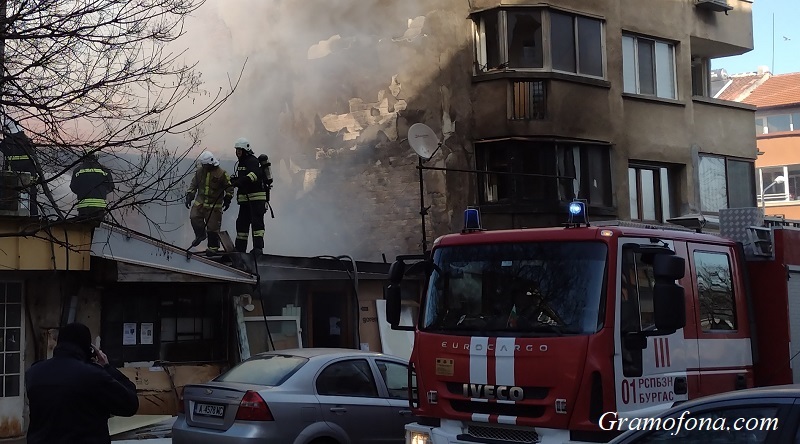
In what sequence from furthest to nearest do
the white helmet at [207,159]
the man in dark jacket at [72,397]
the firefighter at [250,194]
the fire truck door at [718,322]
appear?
the firefighter at [250,194]
the white helmet at [207,159]
the fire truck door at [718,322]
the man in dark jacket at [72,397]

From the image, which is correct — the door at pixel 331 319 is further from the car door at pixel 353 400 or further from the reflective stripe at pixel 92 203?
the car door at pixel 353 400

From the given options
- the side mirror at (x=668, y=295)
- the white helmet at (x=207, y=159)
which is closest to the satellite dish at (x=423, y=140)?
the white helmet at (x=207, y=159)

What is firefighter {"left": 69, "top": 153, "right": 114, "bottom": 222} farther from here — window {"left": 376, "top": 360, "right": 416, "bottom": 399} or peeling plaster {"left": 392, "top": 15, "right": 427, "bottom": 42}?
peeling plaster {"left": 392, "top": 15, "right": 427, "bottom": 42}

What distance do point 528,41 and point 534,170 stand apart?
2.52 metres

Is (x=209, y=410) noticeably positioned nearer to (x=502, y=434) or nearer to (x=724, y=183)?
(x=502, y=434)

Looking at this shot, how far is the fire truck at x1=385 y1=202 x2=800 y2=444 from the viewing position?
6.23 meters

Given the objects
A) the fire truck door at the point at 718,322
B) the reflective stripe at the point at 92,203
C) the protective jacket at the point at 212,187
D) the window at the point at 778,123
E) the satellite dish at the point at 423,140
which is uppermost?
the window at the point at 778,123

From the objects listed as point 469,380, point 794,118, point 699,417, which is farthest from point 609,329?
point 794,118

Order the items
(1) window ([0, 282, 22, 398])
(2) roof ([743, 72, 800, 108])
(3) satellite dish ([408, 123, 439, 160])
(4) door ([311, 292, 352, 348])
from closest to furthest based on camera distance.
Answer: (1) window ([0, 282, 22, 398])
(4) door ([311, 292, 352, 348])
(3) satellite dish ([408, 123, 439, 160])
(2) roof ([743, 72, 800, 108])

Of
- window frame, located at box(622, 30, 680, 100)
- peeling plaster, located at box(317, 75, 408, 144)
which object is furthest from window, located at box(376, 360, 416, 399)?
window frame, located at box(622, 30, 680, 100)

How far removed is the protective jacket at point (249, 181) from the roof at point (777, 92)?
122 ft

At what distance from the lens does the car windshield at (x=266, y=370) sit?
839 centimetres

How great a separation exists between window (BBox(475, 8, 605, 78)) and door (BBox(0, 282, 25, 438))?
9.71 metres

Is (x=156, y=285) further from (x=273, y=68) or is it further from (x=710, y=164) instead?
(x=710, y=164)
